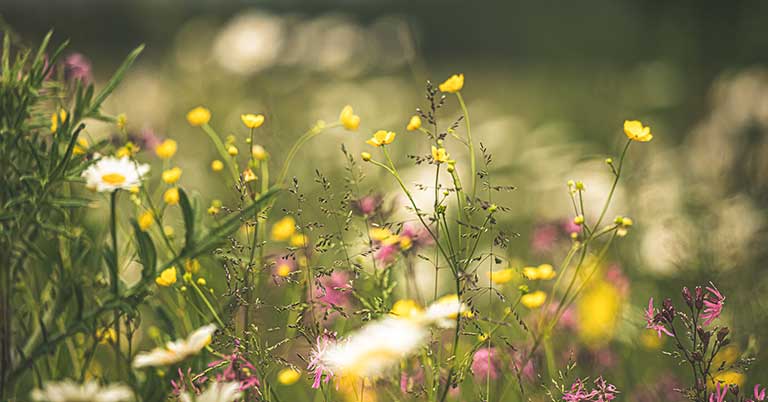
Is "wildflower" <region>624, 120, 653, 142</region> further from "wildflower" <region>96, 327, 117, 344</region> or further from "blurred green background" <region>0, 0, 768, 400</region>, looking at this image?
"wildflower" <region>96, 327, 117, 344</region>

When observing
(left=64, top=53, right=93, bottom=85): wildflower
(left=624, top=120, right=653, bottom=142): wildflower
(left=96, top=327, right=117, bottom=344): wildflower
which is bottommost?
(left=96, top=327, right=117, bottom=344): wildflower

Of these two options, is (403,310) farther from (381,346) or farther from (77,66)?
(77,66)

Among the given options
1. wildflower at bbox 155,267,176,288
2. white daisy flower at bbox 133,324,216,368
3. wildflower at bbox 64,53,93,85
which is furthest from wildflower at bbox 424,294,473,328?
wildflower at bbox 64,53,93,85

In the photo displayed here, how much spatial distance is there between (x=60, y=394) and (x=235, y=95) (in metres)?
1.95

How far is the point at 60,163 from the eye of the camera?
691 mm

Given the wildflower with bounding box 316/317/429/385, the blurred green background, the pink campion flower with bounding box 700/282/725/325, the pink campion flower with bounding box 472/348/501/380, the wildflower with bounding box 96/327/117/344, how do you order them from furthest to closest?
the blurred green background → the pink campion flower with bounding box 472/348/501/380 → the wildflower with bounding box 96/327/117/344 → the pink campion flower with bounding box 700/282/725/325 → the wildflower with bounding box 316/317/429/385

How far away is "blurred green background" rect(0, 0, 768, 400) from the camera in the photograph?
1229mm

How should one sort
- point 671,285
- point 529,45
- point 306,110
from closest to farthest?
1. point 671,285
2. point 306,110
3. point 529,45

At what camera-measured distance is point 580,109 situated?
2.91m

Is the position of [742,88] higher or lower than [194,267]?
lower

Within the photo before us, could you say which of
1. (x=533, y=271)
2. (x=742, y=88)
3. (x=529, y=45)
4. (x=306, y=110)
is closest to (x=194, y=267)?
(x=533, y=271)

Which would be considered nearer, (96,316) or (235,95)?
(96,316)

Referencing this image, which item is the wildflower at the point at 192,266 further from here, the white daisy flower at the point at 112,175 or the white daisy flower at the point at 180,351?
the white daisy flower at the point at 180,351

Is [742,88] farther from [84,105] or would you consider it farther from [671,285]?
[84,105]
